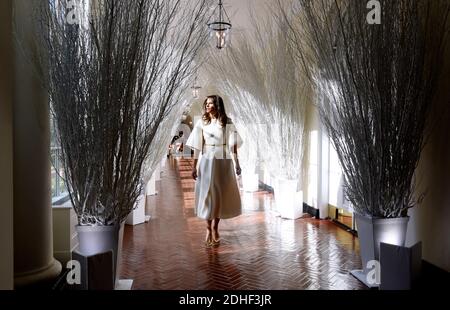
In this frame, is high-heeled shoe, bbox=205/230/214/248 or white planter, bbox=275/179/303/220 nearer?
high-heeled shoe, bbox=205/230/214/248

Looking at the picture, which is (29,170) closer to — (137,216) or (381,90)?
(137,216)

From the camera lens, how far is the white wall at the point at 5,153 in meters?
1.63

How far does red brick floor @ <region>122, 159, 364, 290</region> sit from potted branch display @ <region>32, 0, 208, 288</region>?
850 millimetres

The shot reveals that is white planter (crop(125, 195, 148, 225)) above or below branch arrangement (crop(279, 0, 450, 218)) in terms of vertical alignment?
below

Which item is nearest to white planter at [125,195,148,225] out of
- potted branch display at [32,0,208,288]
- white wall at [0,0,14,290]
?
potted branch display at [32,0,208,288]

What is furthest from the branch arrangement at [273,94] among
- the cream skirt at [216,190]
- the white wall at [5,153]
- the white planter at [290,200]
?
the white wall at [5,153]

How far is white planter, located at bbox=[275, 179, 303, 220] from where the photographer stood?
518cm

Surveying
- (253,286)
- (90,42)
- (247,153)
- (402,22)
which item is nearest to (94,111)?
(90,42)

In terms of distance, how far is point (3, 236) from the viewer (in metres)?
1.65

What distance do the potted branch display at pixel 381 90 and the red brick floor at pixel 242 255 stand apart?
59 cm
